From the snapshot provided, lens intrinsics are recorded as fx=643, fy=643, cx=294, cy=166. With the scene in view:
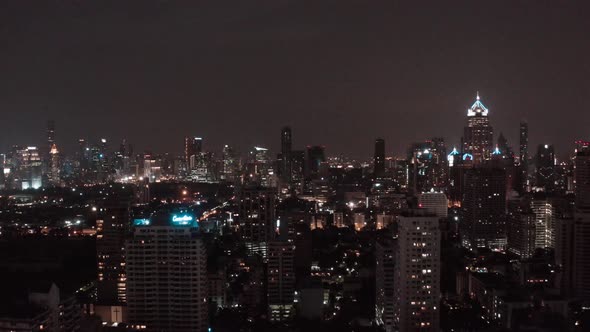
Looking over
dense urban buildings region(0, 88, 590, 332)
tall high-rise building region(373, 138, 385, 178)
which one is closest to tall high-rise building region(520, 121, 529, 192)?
dense urban buildings region(0, 88, 590, 332)

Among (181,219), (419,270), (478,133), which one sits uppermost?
(478,133)

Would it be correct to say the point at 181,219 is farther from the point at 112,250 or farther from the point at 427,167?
the point at 427,167

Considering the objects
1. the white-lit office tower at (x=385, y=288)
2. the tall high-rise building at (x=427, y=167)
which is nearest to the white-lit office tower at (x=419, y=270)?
the white-lit office tower at (x=385, y=288)

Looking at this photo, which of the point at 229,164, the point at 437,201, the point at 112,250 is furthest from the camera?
the point at 229,164

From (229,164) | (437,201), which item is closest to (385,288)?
(437,201)

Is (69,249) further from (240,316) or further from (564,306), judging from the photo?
(564,306)

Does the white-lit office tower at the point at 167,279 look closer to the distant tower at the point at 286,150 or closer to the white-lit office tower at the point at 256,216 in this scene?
the white-lit office tower at the point at 256,216
